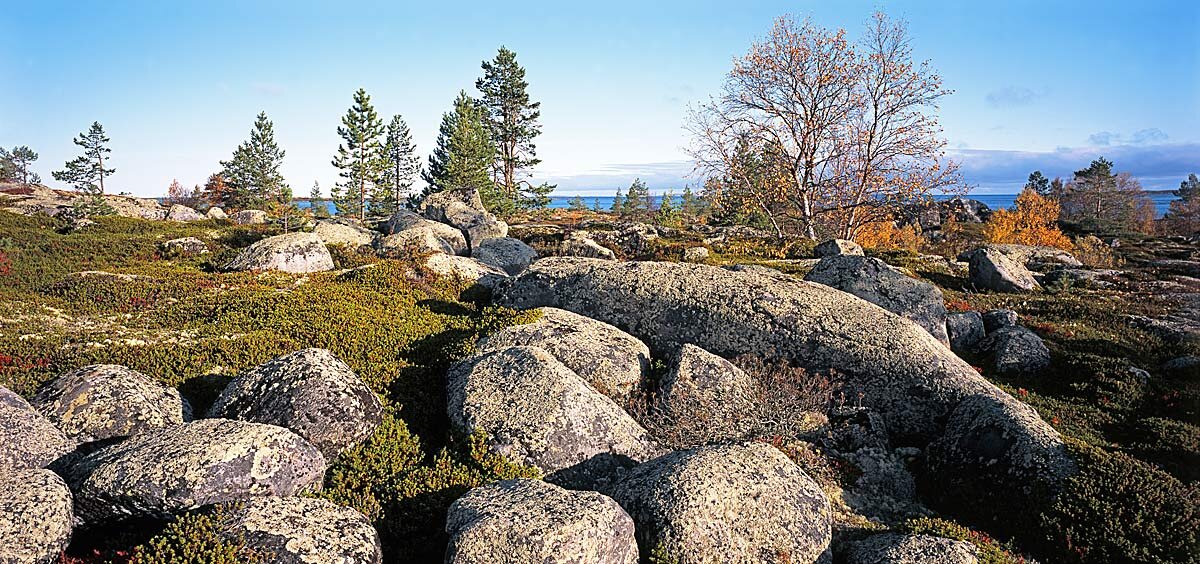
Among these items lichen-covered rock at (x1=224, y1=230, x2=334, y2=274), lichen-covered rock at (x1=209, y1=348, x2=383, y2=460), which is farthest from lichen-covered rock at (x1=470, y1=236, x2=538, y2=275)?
lichen-covered rock at (x1=209, y1=348, x2=383, y2=460)

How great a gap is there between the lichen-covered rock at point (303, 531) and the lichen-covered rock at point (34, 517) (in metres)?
2.27

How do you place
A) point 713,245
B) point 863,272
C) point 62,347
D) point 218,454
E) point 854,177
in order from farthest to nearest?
point 854,177, point 713,245, point 863,272, point 62,347, point 218,454

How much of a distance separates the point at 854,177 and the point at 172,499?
1612 inches

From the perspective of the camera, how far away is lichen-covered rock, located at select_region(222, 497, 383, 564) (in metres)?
7.60

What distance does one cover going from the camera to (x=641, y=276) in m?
17.8

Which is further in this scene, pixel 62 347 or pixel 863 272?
pixel 863 272

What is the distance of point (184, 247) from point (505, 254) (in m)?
13.6

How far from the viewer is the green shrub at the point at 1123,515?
370 inches

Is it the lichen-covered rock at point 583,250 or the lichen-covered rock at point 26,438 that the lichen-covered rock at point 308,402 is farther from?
the lichen-covered rock at point 583,250

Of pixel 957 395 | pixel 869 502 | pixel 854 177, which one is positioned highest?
pixel 854 177

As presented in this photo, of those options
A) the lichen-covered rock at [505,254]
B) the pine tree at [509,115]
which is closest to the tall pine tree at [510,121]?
the pine tree at [509,115]

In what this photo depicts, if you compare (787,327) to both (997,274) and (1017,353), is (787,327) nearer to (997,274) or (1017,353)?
(1017,353)

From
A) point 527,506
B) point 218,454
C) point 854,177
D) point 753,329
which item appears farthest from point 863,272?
point 854,177

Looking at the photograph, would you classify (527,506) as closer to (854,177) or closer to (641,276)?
(641,276)
